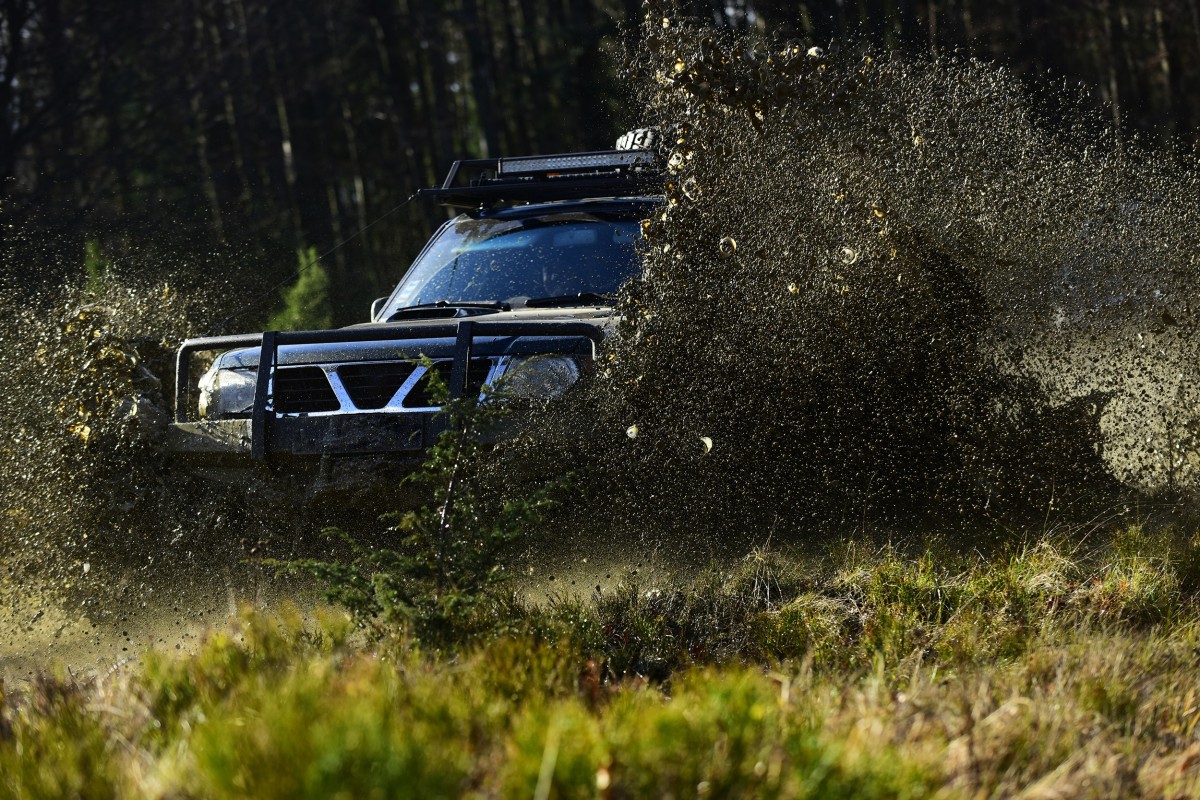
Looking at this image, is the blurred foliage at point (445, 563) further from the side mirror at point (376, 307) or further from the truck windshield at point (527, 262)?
the side mirror at point (376, 307)

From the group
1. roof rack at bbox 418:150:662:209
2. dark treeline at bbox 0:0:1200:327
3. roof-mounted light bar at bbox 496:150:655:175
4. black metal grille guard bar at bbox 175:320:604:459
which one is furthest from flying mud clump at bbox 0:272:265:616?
dark treeline at bbox 0:0:1200:327

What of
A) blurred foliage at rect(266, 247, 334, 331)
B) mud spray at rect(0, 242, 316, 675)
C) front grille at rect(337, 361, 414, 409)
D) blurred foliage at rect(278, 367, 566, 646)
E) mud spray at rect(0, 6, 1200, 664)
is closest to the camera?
blurred foliage at rect(278, 367, 566, 646)

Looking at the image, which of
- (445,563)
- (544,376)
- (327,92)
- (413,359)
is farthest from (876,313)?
(327,92)

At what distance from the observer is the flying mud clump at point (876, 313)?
575 cm

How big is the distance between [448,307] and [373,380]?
3.26ft

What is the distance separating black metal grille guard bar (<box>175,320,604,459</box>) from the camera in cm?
554

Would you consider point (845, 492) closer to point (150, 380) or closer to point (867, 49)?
Answer: point (867, 49)

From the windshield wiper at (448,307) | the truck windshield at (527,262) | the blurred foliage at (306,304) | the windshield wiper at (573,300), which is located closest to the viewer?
the windshield wiper at (573,300)

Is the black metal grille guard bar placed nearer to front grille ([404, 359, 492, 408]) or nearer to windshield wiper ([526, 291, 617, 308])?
front grille ([404, 359, 492, 408])

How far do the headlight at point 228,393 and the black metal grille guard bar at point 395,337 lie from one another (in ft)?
0.73

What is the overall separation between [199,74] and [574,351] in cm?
2792

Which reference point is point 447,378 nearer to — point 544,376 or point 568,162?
point 544,376

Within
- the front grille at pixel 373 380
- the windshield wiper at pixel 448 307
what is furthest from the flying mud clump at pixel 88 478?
the windshield wiper at pixel 448 307

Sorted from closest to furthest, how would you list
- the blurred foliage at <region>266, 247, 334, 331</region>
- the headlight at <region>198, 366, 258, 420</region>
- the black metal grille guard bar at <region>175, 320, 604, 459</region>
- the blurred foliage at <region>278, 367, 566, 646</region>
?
1. the blurred foliage at <region>278, 367, 566, 646</region>
2. the black metal grille guard bar at <region>175, 320, 604, 459</region>
3. the headlight at <region>198, 366, 258, 420</region>
4. the blurred foliage at <region>266, 247, 334, 331</region>
